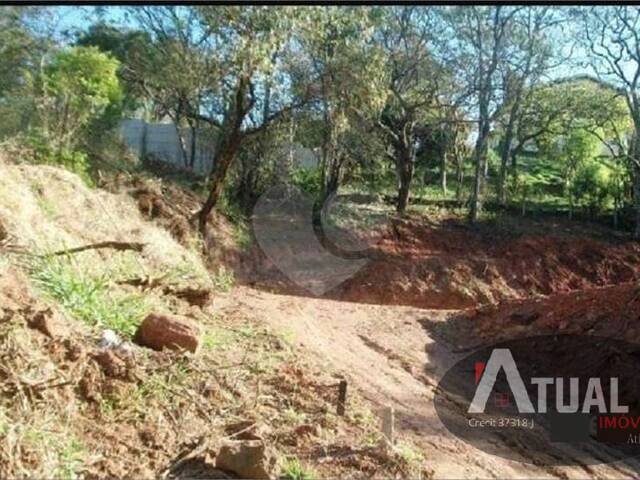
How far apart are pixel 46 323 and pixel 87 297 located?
1.57 feet

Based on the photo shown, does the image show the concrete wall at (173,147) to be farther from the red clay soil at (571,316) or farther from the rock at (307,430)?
the rock at (307,430)

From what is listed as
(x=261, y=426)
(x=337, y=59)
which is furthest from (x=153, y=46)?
(x=261, y=426)

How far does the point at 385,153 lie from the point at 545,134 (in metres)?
1.70

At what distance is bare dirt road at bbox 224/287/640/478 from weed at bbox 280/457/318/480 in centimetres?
34

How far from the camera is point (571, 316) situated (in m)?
3.91

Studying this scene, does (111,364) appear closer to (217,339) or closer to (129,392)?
(129,392)

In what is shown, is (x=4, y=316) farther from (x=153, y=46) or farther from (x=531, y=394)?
(x=153, y=46)

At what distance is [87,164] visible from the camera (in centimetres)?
497

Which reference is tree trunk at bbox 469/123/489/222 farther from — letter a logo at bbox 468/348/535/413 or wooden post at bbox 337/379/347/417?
wooden post at bbox 337/379/347/417

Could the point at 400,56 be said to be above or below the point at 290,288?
above

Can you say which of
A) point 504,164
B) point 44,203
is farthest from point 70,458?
point 504,164

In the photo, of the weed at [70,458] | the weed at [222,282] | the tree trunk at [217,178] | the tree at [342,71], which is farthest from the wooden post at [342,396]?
the tree trunk at [217,178]

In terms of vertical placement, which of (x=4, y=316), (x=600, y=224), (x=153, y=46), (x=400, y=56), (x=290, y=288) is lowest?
(x=290, y=288)

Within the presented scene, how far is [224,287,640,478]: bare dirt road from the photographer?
73.7 inches
